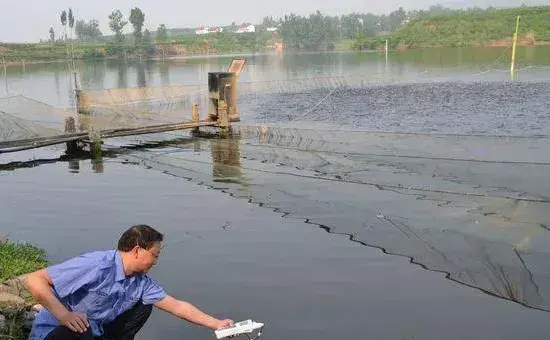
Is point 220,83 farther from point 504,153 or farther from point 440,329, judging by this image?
point 440,329

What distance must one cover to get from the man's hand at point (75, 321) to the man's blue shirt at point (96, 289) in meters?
0.12

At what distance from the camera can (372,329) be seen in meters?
5.95

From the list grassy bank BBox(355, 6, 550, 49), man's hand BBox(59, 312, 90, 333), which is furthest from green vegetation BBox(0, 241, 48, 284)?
grassy bank BBox(355, 6, 550, 49)

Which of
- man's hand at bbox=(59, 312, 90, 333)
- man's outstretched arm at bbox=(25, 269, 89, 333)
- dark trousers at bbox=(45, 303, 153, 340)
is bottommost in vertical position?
dark trousers at bbox=(45, 303, 153, 340)

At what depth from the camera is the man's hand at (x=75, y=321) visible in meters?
3.65

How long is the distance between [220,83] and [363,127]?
5.36m

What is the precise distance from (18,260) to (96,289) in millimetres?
3093

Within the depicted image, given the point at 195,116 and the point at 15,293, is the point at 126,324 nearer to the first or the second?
the point at 15,293

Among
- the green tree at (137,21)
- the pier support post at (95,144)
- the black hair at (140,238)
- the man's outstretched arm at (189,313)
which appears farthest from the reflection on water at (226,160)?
the green tree at (137,21)

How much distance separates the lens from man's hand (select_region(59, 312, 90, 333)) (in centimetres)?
365

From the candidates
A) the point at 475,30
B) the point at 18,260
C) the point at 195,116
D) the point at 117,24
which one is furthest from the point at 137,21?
the point at 18,260

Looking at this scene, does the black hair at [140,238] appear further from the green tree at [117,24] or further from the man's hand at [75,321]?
the green tree at [117,24]

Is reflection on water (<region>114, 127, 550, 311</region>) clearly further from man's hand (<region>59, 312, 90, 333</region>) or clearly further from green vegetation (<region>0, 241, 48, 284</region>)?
man's hand (<region>59, 312, 90, 333</region>)

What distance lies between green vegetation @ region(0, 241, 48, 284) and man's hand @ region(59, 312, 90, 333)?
8.03 ft
